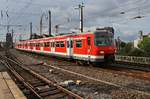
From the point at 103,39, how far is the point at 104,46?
1.86 ft

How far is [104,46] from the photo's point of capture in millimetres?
21672

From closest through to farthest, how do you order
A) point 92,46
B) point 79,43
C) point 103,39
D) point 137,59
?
point 92,46
point 103,39
point 79,43
point 137,59

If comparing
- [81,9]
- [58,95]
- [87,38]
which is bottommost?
[58,95]

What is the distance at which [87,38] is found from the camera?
2228cm

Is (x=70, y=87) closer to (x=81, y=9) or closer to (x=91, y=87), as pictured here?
(x=91, y=87)

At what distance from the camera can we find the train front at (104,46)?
69.7ft

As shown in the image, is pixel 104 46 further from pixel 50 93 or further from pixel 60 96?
pixel 60 96

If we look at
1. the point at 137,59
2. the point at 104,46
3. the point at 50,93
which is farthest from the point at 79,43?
the point at 50,93

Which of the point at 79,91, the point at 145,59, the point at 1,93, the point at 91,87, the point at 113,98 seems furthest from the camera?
the point at 145,59

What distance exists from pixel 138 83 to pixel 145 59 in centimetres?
1491

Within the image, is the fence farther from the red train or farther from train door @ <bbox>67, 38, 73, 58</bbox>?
train door @ <bbox>67, 38, 73, 58</bbox>

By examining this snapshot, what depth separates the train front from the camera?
21.2 metres

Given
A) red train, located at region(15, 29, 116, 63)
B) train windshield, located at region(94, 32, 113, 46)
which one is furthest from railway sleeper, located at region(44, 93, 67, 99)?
train windshield, located at region(94, 32, 113, 46)

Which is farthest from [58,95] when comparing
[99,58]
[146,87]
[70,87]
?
[99,58]
